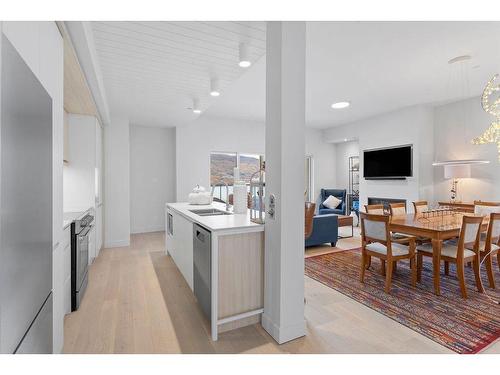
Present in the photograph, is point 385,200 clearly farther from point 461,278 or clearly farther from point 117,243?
point 117,243

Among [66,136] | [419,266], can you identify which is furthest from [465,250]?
[66,136]

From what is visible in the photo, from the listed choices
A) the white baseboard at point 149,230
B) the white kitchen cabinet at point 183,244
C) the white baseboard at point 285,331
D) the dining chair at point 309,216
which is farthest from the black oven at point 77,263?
the white baseboard at point 149,230

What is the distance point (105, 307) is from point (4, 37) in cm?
231

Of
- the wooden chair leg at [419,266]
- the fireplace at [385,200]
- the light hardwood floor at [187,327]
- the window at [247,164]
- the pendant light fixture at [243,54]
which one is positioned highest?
the pendant light fixture at [243,54]

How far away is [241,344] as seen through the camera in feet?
6.35

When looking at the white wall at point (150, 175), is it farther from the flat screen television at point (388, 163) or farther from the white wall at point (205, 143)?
the flat screen television at point (388, 163)

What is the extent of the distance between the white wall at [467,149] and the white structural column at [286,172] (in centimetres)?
491

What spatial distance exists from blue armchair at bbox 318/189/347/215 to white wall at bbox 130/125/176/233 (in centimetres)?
384

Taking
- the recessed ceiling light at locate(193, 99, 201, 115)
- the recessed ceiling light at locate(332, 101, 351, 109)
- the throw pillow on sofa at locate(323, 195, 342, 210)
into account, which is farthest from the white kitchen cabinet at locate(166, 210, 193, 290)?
the throw pillow on sofa at locate(323, 195, 342, 210)

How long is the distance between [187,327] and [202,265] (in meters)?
0.50

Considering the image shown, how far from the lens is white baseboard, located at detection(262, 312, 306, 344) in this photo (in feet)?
6.38

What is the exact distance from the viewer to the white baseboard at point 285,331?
1.94 metres

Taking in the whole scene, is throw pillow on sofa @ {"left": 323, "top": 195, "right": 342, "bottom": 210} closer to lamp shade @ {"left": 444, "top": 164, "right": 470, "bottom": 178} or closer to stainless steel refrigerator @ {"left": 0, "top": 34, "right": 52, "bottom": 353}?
lamp shade @ {"left": 444, "top": 164, "right": 470, "bottom": 178}
